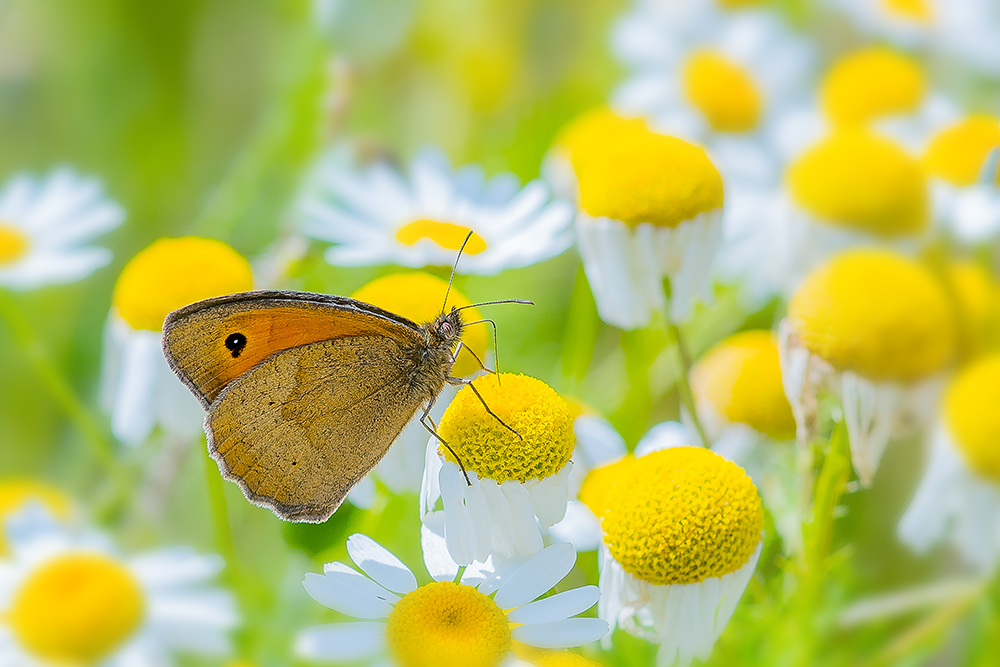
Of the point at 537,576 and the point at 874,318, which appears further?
the point at 874,318

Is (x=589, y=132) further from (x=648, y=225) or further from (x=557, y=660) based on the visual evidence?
(x=557, y=660)

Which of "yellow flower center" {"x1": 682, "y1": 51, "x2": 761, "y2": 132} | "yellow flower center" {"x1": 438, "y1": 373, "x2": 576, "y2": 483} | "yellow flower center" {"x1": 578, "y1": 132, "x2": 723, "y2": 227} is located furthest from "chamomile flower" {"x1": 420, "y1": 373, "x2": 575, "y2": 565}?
"yellow flower center" {"x1": 682, "y1": 51, "x2": 761, "y2": 132}

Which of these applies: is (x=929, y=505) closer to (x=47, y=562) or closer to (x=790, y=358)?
(x=790, y=358)

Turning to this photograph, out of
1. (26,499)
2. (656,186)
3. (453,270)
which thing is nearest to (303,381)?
(453,270)

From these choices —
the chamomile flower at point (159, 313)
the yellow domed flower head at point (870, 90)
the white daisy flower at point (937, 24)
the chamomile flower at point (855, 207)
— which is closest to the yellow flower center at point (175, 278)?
the chamomile flower at point (159, 313)

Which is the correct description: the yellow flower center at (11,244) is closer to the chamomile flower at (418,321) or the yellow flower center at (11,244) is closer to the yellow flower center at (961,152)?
the chamomile flower at (418,321)
